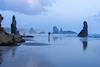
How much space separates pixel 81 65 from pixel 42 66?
14.9 ft

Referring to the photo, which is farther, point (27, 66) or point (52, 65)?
point (52, 65)

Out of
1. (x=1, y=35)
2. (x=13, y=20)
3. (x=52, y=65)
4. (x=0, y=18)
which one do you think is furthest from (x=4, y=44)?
(x=13, y=20)

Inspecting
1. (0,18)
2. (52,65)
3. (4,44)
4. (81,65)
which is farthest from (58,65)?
(0,18)

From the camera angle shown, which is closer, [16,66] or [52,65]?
[16,66]

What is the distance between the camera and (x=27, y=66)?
977 inches

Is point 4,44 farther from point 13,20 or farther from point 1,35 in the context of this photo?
point 13,20

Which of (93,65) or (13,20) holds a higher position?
(13,20)

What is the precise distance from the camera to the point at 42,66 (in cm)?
2578

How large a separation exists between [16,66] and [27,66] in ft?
3.68

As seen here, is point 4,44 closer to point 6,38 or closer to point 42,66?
point 6,38

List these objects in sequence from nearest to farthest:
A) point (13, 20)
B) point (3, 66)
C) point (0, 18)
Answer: point (3, 66) → point (0, 18) → point (13, 20)

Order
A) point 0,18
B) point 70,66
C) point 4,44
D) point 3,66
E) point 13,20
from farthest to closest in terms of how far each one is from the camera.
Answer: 1. point 13,20
2. point 0,18
3. point 4,44
4. point 70,66
5. point 3,66

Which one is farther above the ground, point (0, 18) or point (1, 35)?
point (0, 18)

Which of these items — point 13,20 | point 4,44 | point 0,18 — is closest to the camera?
point 4,44
